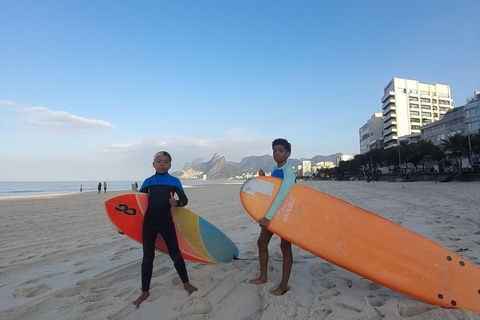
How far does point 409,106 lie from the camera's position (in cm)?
7688

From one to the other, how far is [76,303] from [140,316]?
817 millimetres

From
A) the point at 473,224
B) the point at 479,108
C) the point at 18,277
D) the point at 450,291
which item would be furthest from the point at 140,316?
the point at 479,108

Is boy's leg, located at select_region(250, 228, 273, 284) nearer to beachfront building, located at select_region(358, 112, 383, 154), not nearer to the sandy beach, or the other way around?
the sandy beach

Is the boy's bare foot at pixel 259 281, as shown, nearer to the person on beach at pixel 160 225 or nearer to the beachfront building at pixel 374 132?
the person on beach at pixel 160 225

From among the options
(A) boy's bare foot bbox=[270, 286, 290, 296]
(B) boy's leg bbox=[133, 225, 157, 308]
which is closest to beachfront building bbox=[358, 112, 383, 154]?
(A) boy's bare foot bbox=[270, 286, 290, 296]

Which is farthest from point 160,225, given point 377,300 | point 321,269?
point 377,300

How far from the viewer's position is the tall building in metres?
75.2

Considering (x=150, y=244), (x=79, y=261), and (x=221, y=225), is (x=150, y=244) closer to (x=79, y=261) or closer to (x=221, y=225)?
(x=79, y=261)

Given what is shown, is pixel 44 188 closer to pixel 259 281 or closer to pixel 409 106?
pixel 259 281

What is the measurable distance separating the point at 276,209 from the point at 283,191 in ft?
0.66

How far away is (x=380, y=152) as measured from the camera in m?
53.7

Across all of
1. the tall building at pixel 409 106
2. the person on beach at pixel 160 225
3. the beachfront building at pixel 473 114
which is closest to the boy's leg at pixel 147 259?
the person on beach at pixel 160 225

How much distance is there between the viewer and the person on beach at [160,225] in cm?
282

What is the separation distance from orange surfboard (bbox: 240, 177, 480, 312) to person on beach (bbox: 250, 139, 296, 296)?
101 mm
